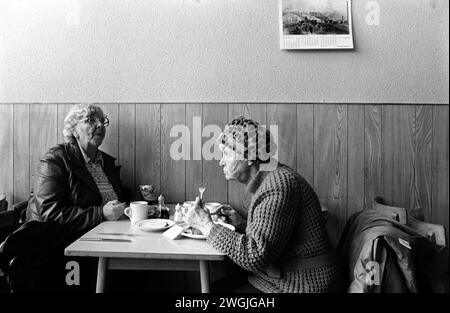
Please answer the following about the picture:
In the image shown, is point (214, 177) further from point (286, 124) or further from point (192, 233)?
point (192, 233)

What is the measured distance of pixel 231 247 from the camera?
3.26ft

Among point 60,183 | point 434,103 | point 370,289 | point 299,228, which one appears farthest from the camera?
point 434,103

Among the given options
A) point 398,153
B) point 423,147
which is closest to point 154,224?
point 398,153

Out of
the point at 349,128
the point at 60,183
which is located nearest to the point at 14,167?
the point at 60,183

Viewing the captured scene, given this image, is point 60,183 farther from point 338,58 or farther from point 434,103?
point 434,103

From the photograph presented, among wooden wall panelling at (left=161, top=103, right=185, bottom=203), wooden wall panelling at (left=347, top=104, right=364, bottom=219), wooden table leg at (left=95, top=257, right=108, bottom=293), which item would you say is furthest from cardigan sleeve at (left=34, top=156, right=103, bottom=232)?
wooden wall panelling at (left=347, top=104, right=364, bottom=219)

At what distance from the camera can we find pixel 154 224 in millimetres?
1274

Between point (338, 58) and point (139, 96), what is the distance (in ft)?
3.67

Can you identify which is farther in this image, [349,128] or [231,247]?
[349,128]

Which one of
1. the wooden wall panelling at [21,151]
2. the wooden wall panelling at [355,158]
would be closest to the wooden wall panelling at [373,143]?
the wooden wall panelling at [355,158]

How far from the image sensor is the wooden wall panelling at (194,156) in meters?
1.83

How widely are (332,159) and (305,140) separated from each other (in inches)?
7.1

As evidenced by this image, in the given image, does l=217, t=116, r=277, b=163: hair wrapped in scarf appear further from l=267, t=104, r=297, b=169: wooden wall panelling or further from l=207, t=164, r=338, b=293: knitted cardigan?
l=267, t=104, r=297, b=169: wooden wall panelling

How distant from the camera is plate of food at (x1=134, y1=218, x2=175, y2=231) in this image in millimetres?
1219
